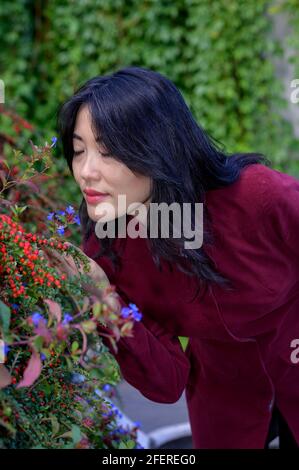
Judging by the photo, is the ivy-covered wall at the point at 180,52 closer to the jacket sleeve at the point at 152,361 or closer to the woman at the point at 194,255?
the woman at the point at 194,255

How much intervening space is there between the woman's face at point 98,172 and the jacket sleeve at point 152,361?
194mm

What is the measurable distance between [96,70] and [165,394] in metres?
3.27

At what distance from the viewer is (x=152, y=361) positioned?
1475mm

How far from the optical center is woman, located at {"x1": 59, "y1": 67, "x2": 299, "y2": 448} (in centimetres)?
139

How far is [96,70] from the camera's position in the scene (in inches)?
175

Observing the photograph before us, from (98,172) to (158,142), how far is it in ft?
0.49

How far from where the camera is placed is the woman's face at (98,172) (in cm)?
137

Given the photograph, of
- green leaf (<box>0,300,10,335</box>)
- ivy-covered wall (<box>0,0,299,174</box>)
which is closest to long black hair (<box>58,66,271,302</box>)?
green leaf (<box>0,300,10,335</box>)

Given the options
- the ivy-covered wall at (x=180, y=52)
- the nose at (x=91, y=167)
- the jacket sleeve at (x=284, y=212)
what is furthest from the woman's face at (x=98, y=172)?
the ivy-covered wall at (x=180, y=52)

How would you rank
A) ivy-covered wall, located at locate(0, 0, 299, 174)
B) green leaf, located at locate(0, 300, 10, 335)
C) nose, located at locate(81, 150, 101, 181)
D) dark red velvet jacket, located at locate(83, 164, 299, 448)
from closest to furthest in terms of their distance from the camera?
green leaf, located at locate(0, 300, 10, 335), nose, located at locate(81, 150, 101, 181), dark red velvet jacket, located at locate(83, 164, 299, 448), ivy-covered wall, located at locate(0, 0, 299, 174)

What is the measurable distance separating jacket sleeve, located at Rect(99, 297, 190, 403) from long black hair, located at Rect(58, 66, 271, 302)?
0.53 feet

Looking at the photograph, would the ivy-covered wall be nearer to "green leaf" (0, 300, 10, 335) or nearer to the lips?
the lips
